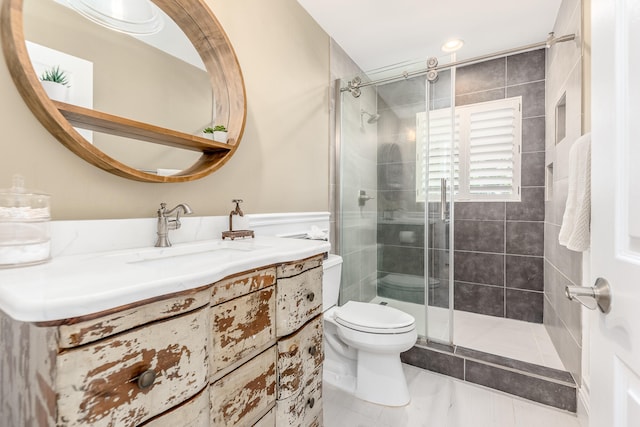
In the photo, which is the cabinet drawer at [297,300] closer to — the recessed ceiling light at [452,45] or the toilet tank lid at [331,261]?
the toilet tank lid at [331,261]

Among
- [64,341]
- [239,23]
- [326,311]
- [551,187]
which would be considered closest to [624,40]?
[64,341]

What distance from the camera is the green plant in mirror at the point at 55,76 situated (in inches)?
34.2

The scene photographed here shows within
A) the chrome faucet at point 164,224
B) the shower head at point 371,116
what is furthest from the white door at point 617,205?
the shower head at point 371,116

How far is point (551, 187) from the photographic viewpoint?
2.32 m

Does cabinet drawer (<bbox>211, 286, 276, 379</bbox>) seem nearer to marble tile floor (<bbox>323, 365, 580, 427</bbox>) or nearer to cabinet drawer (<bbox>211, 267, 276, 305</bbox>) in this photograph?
cabinet drawer (<bbox>211, 267, 276, 305</bbox>)

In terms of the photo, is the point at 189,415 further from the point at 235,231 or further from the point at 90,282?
the point at 235,231

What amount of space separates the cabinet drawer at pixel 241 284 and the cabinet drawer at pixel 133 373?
0.07 metres

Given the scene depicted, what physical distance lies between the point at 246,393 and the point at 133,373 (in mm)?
362

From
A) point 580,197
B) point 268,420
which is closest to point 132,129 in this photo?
point 268,420

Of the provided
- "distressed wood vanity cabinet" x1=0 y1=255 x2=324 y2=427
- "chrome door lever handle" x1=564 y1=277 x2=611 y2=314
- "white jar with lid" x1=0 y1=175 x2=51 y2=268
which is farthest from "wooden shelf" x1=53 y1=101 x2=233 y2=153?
"chrome door lever handle" x1=564 y1=277 x2=611 y2=314

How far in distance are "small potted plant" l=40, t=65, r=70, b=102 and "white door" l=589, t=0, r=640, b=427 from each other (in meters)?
1.35

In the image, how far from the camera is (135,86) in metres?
1.09

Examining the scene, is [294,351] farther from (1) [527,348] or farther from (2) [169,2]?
(1) [527,348]

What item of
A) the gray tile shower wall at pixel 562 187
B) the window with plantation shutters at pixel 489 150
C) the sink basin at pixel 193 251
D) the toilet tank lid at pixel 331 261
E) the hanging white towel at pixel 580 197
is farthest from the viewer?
the window with plantation shutters at pixel 489 150
